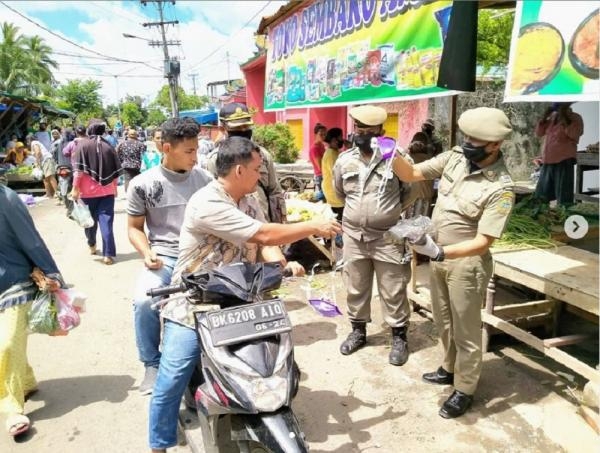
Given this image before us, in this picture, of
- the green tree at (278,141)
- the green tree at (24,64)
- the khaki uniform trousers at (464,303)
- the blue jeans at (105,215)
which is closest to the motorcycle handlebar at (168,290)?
the khaki uniform trousers at (464,303)

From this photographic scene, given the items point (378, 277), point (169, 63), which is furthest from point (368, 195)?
point (169, 63)

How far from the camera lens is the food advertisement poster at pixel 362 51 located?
3990mm

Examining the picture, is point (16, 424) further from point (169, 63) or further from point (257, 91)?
point (169, 63)

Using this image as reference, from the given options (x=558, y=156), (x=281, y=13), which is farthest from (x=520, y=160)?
(x=281, y=13)

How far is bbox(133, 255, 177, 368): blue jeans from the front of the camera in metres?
3.07

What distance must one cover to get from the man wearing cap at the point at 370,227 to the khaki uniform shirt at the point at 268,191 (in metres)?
0.59

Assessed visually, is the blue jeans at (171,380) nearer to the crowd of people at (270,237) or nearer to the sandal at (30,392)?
the crowd of people at (270,237)

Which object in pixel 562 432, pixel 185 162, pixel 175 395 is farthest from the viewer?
pixel 185 162

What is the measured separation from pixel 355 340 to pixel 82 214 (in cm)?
434

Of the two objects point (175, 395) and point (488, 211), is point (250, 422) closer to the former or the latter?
point (175, 395)

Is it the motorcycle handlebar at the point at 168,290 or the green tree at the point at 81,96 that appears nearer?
the motorcycle handlebar at the point at 168,290

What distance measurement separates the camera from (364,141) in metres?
3.55

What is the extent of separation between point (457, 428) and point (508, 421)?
0.35 metres

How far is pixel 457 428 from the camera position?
2.98 metres
